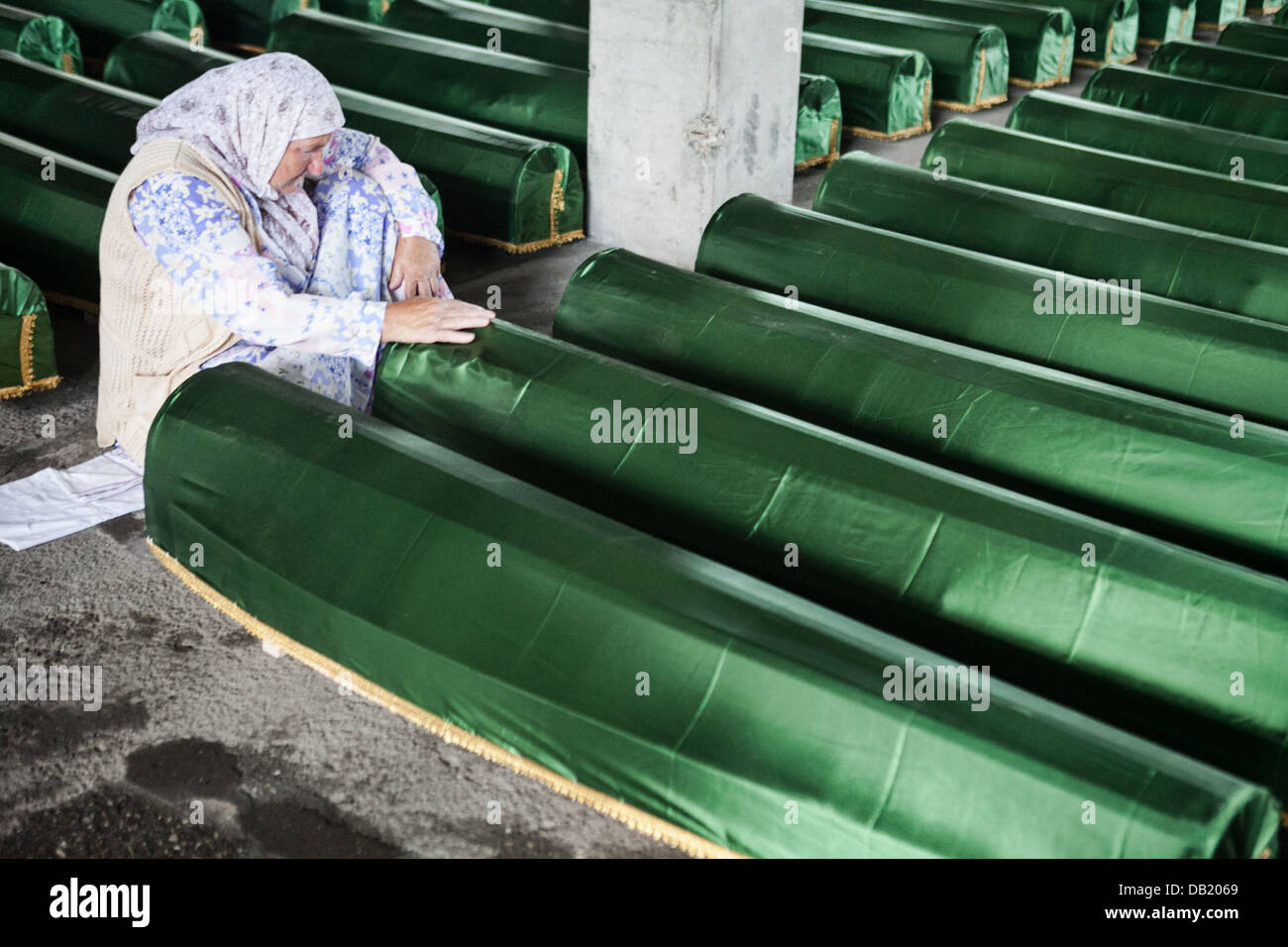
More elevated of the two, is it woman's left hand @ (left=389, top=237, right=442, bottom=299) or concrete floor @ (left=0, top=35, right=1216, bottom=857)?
woman's left hand @ (left=389, top=237, right=442, bottom=299)

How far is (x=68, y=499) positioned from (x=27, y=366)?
86cm

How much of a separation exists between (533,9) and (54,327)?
15.6 feet

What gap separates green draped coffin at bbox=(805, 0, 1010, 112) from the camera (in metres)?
7.82

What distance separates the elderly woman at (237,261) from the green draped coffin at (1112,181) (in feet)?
9.99

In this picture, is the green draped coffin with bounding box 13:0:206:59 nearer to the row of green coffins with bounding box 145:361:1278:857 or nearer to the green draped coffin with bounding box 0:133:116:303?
the green draped coffin with bounding box 0:133:116:303

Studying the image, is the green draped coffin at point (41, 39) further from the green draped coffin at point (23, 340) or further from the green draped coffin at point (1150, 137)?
the green draped coffin at point (1150, 137)

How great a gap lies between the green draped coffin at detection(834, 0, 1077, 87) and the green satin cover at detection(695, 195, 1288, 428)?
494 cm

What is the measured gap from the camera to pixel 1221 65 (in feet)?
25.1

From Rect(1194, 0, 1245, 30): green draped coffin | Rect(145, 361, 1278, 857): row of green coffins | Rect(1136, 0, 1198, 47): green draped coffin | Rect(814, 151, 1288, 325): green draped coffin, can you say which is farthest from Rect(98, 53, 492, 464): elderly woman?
Rect(1194, 0, 1245, 30): green draped coffin

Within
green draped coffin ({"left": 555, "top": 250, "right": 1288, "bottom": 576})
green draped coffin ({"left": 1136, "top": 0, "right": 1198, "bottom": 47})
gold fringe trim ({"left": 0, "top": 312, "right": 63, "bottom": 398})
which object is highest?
green draped coffin ({"left": 1136, "top": 0, "right": 1198, "bottom": 47})

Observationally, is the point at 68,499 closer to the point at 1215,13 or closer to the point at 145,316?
the point at 145,316

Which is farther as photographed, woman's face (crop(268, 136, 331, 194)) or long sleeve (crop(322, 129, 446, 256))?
long sleeve (crop(322, 129, 446, 256))
